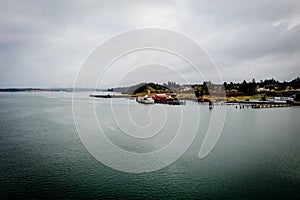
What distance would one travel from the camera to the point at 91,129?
50.5 feet

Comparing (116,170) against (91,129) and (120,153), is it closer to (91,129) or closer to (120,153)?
(120,153)

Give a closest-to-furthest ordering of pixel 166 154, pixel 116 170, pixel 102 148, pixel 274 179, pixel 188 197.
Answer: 1. pixel 188 197
2. pixel 274 179
3. pixel 116 170
4. pixel 166 154
5. pixel 102 148

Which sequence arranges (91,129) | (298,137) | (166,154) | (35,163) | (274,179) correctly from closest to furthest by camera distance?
(274,179) < (35,163) < (166,154) < (298,137) < (91,129)

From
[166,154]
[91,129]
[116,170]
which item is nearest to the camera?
[116,170]

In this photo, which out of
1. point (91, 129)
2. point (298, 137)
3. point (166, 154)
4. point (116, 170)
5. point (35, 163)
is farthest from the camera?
point (91, 129)

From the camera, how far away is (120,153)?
10.0 meters

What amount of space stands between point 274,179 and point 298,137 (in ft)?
24.7

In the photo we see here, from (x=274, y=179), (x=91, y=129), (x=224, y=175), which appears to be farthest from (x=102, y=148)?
(x=274, y=179)

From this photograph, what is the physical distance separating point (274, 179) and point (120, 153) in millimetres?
6082

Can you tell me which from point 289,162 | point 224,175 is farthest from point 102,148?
point 289,162

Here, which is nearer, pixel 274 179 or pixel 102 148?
pixel 274 179

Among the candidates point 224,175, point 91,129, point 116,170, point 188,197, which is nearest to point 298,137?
point 224,175

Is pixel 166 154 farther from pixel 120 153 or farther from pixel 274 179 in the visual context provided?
pixel 274 179

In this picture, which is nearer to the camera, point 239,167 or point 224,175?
point 224,175
